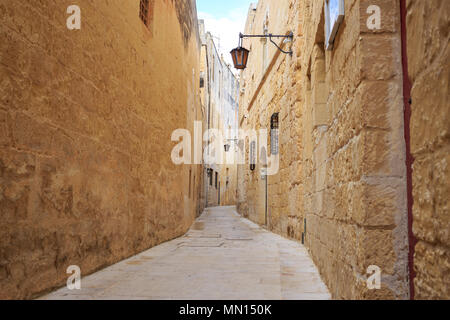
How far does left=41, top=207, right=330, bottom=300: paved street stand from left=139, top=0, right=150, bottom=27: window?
125 inches

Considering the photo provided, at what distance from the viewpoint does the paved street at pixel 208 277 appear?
2836 millimetres

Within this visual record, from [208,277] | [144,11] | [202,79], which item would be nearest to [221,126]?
[202,79]

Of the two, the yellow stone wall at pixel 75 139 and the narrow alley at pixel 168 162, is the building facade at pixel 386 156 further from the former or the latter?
the yellow stone wall at pixel 75 139

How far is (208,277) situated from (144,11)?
380cm

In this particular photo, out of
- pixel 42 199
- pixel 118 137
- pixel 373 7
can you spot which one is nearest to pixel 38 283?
pixel 42 199

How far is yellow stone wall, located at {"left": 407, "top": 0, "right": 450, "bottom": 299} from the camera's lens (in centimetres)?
116

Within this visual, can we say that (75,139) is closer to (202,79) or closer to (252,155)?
(252,155)

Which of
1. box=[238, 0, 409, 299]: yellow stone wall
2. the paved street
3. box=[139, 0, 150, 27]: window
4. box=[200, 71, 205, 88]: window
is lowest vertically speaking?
the paved street

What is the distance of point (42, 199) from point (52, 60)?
3.31 ft

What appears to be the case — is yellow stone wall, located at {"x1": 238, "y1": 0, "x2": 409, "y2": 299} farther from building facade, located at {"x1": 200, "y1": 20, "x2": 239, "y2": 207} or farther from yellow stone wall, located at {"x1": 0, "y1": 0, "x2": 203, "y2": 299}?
building facade, located at {"x1": 200, "y1": 20, "x2": 239, "y2": 207}

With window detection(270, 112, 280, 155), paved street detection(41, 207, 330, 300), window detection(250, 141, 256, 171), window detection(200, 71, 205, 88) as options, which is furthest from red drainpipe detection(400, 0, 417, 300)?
window detection(200, 71, 205, 88)

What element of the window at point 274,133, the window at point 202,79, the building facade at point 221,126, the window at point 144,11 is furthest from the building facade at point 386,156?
the building facade at point 221,126
